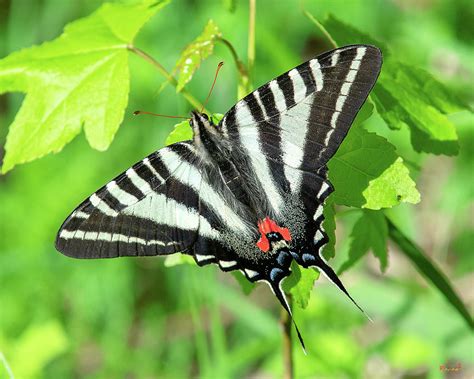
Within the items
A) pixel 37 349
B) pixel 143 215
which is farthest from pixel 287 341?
pixel 37 349

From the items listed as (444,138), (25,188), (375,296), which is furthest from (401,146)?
(25,188)

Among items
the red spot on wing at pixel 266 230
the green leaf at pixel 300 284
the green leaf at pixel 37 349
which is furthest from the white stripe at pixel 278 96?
the green leaf at pixel 37 349

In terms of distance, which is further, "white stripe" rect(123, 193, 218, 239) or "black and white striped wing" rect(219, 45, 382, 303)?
"white stripe" rect(123, 193, 218, 239)

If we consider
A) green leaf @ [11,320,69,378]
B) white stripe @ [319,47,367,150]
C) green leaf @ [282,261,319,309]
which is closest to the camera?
green leaf @ [282,261,319,309]

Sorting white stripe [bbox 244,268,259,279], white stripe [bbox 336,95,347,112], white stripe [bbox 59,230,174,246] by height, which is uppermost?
white stripe [bbox 336,95,347,112]

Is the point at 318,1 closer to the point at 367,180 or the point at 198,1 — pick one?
the point at 198,1

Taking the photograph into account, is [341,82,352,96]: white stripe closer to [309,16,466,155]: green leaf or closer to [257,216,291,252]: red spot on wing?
[309,16,466,155]: green leaf

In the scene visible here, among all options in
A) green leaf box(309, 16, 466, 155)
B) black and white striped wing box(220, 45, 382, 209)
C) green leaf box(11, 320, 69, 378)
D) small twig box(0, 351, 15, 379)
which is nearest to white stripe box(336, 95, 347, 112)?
black and white striped wing box(220, 45, 382, 209)

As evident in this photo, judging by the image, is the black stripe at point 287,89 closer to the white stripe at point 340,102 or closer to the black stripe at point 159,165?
the white stripe at point 340,102
